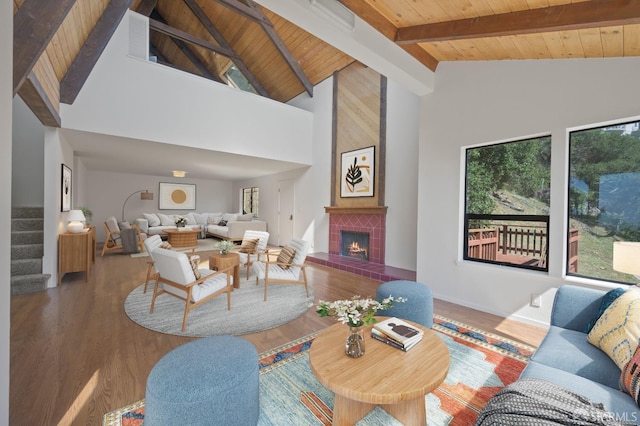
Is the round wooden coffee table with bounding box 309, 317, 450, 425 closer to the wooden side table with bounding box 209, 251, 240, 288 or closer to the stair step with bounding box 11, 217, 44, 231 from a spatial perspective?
the wooden side table with bounding box 209, 251, 240, 288

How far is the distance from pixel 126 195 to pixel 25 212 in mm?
4650

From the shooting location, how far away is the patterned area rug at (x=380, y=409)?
158 cm

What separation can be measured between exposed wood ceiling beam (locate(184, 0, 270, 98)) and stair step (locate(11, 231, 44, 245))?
553 centimetres

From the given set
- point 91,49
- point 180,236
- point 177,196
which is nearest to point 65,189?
point 91,49

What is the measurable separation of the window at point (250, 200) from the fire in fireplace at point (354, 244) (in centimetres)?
437

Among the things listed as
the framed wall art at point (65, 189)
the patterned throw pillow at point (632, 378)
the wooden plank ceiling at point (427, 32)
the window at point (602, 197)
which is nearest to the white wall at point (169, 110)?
the wooden plank ceiling at point (427, 32)

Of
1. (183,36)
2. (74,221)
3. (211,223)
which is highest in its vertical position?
(183,36)

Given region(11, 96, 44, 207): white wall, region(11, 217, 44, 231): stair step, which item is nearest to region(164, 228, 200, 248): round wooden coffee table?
region(11, 96, 44, 207): white wall

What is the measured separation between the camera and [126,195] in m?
8.75

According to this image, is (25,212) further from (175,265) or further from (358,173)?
(358,173)

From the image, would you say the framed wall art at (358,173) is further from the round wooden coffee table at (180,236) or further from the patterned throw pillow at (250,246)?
the round wooden coffee table at (180,236)

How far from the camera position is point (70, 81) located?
12.1 ft

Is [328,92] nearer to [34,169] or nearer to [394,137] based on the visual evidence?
[394,137]

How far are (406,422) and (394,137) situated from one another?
448 centimetres
